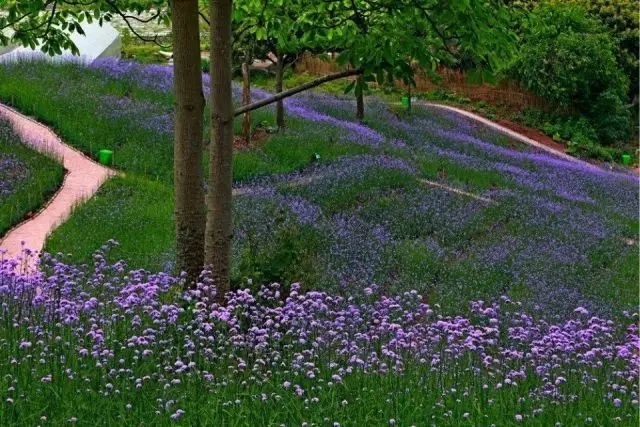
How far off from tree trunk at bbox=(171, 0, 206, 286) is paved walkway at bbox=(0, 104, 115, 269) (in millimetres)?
2395

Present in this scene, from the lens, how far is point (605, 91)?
3788 centimetres

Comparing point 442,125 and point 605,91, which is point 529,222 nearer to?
point 442,125

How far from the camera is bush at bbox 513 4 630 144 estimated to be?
119 ft

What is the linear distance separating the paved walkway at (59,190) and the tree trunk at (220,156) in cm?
296

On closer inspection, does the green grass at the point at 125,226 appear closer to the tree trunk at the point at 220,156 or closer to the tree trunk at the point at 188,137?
the tree trunk at the point at 188,137

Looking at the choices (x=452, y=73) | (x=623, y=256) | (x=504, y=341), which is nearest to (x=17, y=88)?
(x=623, y=256)

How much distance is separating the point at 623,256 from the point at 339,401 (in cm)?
897

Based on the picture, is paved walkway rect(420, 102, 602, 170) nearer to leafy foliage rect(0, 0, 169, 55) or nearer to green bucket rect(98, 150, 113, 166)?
green bucket rect(98, 150, 113, 166)

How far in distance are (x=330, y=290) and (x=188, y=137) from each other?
2.22 metres

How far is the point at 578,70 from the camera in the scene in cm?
3675

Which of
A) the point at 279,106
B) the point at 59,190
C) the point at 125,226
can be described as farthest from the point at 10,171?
the point at 279,106

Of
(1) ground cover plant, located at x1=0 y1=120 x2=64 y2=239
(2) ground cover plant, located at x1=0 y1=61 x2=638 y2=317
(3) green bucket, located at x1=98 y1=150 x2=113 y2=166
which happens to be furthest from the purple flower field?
(3) green bucket, located at x1=98 y1=150 x2=113 y2=166

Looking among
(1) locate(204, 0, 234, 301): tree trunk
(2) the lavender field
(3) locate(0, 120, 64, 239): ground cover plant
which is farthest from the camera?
(3) locate(0, 120, 64, 239): ground cover plant

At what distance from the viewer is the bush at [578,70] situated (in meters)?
36.2
